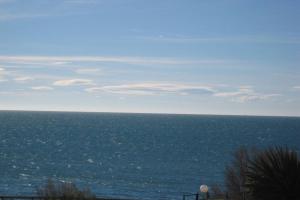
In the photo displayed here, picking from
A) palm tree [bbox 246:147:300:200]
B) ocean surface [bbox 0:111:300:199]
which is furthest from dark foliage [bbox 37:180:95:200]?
ocean surface [bbox 0:111:300:199]

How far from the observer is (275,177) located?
16.5m

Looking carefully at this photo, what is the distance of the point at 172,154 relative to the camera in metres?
86.8

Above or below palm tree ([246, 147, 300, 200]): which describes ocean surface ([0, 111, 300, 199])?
below

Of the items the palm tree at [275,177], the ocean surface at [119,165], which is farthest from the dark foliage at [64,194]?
the ocean surface at [119,165]

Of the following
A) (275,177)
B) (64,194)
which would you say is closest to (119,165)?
(64,194)

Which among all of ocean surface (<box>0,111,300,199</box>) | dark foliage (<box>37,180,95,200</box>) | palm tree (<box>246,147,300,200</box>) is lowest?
ocean surface (<box>0,111,300,199</box>)

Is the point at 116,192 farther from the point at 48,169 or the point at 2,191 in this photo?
the point at 48,169

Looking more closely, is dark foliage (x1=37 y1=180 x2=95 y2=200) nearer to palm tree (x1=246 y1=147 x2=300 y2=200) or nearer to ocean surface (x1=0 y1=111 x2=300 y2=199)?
palm tree (x1=246 y1=147 x2=300 y2=200)

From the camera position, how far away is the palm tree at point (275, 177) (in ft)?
53.4

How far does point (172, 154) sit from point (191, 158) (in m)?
6.38

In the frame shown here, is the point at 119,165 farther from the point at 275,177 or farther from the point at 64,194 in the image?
the point at 275,177

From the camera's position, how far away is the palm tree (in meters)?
16.3

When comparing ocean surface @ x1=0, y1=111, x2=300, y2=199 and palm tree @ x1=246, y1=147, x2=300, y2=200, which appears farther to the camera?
ocean surface @ x1=0, y1=111, x2=300, y2=199

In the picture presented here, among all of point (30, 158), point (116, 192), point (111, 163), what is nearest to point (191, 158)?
point (111, 163)
